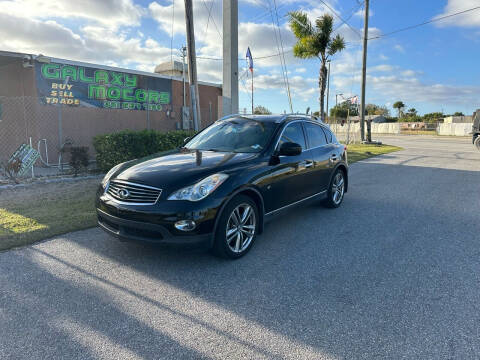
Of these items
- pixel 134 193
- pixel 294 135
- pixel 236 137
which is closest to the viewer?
pixel 134 193

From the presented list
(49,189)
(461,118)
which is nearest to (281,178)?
(49,189)

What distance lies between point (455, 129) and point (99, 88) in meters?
47.2

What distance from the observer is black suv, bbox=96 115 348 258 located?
11.6 feet

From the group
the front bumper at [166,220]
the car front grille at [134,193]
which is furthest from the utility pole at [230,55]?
the front bumper at [166,220]

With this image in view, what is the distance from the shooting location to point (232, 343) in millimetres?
2553

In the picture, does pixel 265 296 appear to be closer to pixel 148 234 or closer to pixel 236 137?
pixel 148 234

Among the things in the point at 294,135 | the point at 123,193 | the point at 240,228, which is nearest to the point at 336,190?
the point at 294,135

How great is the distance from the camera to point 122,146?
902cm

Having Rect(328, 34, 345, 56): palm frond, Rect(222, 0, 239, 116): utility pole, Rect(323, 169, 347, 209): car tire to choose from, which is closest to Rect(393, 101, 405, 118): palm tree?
Rect(328, 34, 345, 56): palm frond

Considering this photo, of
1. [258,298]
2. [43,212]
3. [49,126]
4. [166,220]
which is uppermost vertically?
[49,126]

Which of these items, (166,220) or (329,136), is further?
(329,136)

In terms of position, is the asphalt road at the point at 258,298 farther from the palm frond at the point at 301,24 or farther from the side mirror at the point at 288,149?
the palm frond at the point at 301,24

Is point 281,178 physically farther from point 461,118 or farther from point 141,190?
point 461,118

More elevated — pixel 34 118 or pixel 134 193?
pixel 34 118
